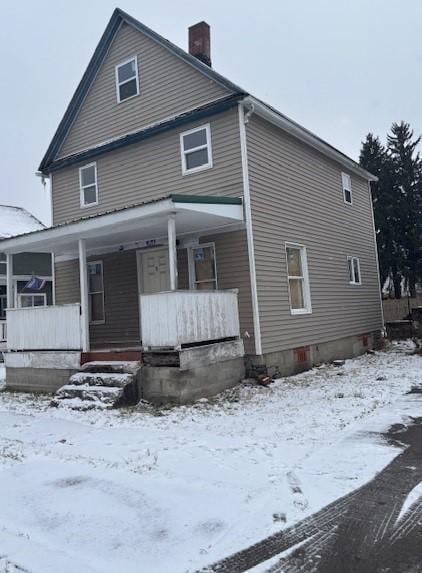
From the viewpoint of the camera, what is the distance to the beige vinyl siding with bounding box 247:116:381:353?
37.4ft

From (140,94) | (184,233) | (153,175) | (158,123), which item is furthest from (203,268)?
(140,94)

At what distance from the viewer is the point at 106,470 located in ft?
17.9

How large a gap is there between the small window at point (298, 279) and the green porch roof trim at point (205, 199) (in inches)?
99.4

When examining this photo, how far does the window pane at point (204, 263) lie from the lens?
1160cm

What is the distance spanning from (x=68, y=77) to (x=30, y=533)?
41906 mm

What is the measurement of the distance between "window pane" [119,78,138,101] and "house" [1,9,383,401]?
1.3 inches

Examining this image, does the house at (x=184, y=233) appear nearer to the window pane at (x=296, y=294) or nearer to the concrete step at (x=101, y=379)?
the window pane at (x=296, y=294)

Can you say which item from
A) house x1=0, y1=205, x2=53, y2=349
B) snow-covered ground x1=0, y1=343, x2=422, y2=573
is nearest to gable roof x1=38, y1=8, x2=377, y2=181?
snow-covered ground x1=0, y1=343, x2=422, y2=573

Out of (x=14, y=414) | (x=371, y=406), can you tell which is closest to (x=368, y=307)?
(x=371, y=406)

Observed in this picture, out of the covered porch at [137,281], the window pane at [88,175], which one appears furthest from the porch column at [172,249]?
the window pane at [88,175]

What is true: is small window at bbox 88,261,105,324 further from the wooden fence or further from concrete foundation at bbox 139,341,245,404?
the wooden fence

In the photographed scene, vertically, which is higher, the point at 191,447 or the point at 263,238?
the point at 263,238

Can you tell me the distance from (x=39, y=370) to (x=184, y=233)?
14.8 feet

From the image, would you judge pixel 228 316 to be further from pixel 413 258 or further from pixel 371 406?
pixel 413 258
